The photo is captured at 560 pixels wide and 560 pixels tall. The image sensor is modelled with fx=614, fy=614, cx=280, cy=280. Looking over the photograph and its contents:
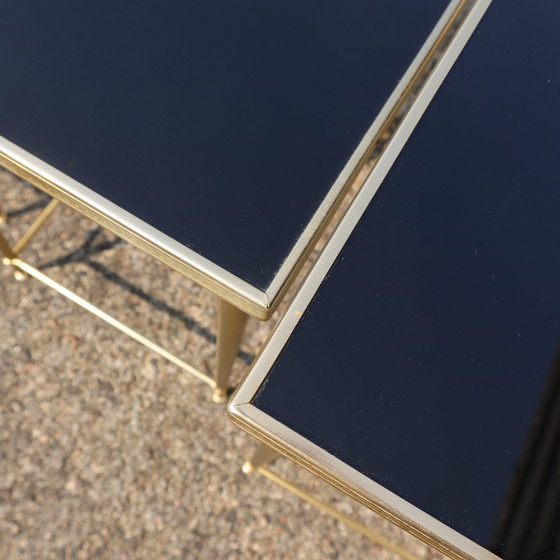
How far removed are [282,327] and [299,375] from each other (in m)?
0.08

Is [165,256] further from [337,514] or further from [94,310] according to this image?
[337,514]

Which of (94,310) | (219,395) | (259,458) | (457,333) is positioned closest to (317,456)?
(457,333)

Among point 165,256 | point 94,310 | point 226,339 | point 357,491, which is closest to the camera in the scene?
point 357,491

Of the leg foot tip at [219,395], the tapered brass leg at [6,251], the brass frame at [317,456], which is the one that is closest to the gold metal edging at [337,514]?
the leg foot tip at [219,395]

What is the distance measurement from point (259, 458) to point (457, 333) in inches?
29.6

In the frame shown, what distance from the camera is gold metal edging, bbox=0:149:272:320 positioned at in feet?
3.04

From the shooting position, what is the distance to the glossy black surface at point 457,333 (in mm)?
865

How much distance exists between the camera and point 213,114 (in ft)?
3.39

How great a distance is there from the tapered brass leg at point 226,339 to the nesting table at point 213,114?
24cm

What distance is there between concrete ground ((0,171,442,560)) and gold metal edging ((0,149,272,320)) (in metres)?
0.77

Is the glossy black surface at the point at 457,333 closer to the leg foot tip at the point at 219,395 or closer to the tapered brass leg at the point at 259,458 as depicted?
the tapered brass leg at the point at 259,458

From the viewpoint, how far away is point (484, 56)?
1158mm

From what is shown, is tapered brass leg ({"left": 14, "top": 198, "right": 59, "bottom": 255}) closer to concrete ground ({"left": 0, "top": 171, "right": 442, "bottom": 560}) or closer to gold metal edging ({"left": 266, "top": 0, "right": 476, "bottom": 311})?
concrete ground ({"left": 0, "top": 171, "right": 442, "bottom": 560})

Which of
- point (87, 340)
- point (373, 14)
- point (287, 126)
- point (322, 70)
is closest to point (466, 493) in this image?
point (287, 126)
